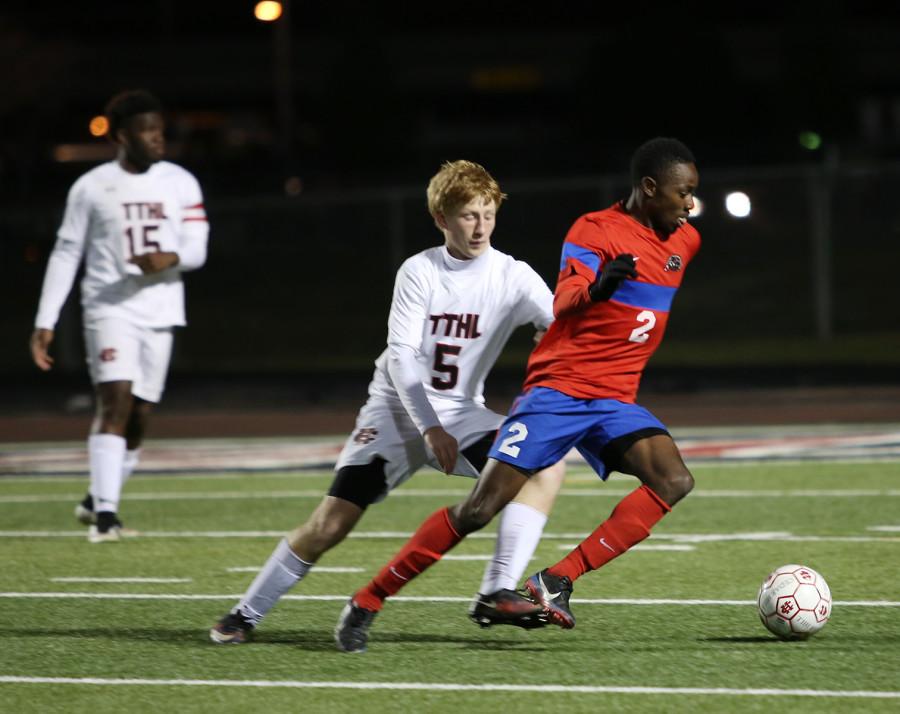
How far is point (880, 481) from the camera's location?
11242 millimetres

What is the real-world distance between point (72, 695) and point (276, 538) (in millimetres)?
3741

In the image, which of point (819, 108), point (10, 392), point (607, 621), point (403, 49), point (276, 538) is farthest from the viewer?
point (403, 49)

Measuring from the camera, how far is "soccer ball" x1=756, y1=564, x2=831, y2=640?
20.5 feet

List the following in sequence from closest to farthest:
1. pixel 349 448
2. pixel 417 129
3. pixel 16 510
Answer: pixel 349 448, pixel 16 510, pixel 417 129

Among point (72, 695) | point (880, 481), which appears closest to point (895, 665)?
point (72, 695)

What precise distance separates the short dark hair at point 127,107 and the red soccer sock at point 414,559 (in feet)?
12.8

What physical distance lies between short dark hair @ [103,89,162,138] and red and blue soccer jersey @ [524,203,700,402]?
12.2ft

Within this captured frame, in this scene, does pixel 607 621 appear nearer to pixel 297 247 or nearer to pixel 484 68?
pixel 297 247

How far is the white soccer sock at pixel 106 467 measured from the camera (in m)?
9.23

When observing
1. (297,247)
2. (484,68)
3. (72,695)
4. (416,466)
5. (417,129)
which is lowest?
(72,695)

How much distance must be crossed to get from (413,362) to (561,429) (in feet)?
1.98

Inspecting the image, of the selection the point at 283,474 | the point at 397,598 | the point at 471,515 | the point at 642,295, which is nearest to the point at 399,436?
the point at 471,515

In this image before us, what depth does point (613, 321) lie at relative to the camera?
629 centimetres

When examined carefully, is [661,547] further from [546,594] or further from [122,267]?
[122,267]
